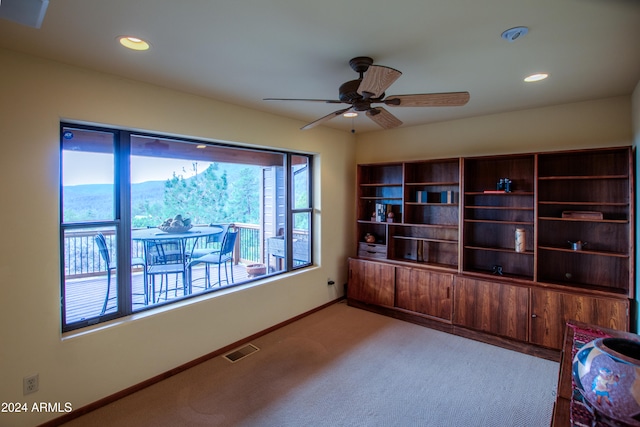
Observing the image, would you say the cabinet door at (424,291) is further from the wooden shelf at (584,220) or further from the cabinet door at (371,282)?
the wooden shelf at (584,220)

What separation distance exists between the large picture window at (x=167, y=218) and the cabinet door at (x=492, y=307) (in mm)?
2031

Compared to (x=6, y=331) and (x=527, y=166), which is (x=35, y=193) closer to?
(x=6, y=331)

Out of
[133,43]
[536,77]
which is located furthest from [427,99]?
[133,43]

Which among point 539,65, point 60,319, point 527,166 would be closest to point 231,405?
point 60,319

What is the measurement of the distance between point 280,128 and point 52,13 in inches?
94.6

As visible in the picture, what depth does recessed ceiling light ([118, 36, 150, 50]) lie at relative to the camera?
6.53 ft

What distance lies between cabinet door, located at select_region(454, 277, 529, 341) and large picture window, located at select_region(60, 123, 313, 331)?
2031mm

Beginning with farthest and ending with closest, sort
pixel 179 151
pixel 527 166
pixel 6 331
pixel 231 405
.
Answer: pixel 527 166 < pixel 179 151 < pixel 231 405 < pixel 6 331

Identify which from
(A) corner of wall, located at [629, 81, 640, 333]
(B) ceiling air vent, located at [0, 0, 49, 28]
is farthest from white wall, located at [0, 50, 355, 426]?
(A) corner of wall, located at [629, 81, 640, 333]

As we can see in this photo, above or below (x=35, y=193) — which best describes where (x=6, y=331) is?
below

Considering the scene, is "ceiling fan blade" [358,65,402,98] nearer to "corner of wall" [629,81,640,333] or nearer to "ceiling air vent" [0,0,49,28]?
"ceiling air vent" [0,0,49,28]

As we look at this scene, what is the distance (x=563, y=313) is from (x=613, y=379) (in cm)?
276

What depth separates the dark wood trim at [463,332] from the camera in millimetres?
3299

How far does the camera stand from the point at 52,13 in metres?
1.70
